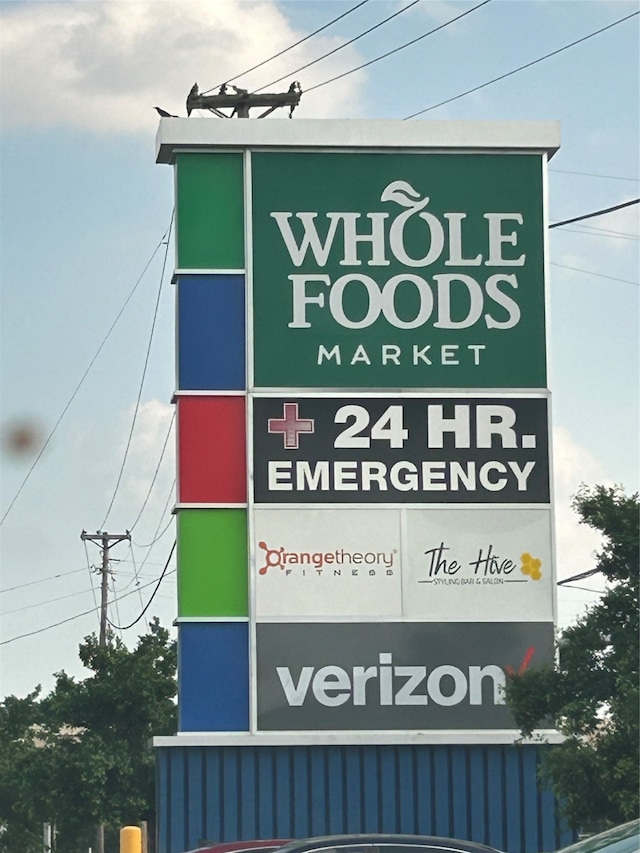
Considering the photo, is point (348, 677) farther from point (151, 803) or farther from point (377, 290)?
point (151, 803)

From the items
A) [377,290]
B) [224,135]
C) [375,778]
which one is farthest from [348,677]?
[224,135]

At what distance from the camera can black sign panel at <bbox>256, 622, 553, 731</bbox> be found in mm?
20047

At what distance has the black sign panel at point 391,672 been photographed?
65.8ft

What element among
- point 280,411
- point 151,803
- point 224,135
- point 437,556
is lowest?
point 151,803

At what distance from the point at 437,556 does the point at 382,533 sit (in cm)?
72

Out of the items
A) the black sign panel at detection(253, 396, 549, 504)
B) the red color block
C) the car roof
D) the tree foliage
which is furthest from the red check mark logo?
the tree foliage

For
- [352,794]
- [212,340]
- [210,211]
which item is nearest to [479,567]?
[352,794]

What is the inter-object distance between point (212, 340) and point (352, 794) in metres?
5.73

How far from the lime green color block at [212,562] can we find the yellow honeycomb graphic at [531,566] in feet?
11.0

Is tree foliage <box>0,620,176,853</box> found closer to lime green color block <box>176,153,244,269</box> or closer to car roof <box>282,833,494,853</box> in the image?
lime green color block <box>176,153,244,269</box>

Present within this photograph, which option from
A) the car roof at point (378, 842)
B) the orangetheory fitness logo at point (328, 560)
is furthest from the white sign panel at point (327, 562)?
the car roof at point (378, 842)

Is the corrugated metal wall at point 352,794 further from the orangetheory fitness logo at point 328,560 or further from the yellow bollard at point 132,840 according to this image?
the orangetheory fitness logo at point 328,560

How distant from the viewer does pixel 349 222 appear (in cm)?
2106

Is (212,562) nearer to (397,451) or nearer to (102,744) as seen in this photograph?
(397,451)
